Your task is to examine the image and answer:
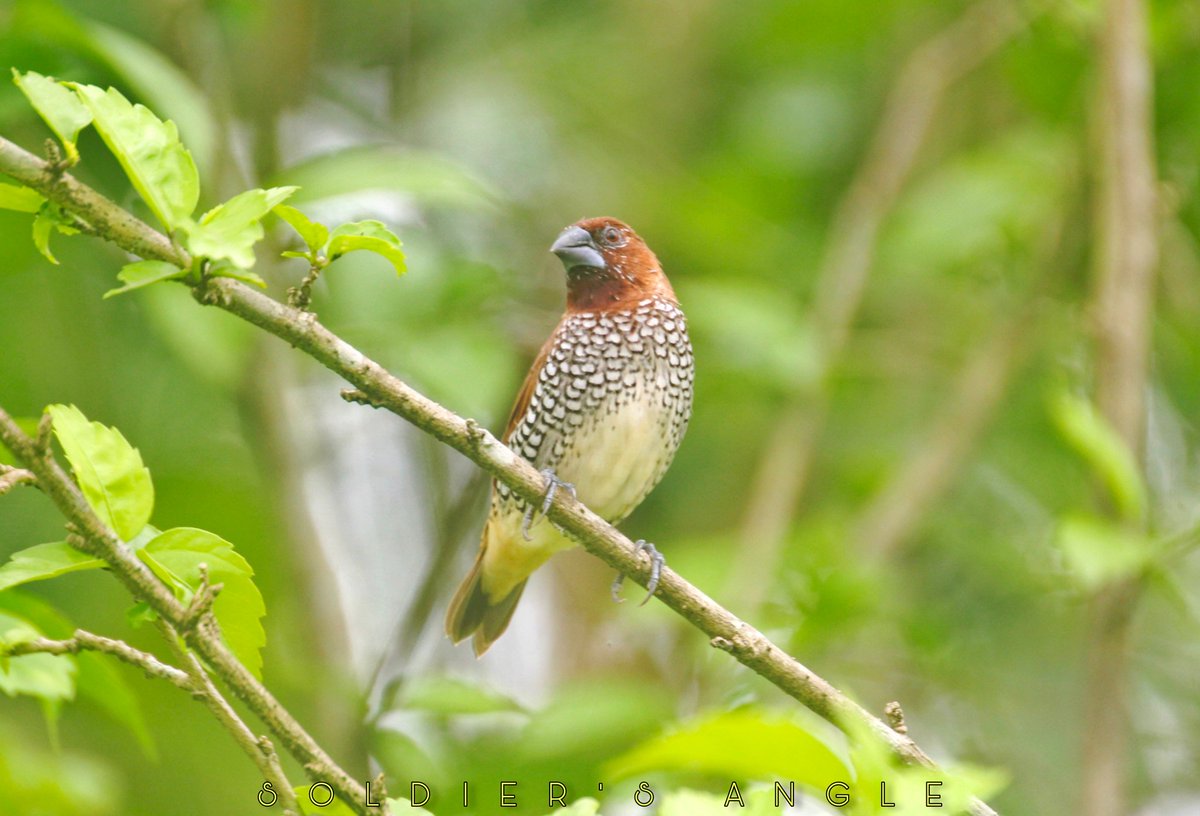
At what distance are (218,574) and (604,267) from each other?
2488 mm

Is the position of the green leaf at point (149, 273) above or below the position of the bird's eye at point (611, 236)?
below

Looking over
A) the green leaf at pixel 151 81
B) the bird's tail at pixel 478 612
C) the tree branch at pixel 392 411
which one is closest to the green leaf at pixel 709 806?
the tree branch at pixel 392 411

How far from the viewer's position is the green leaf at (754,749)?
1910 mm

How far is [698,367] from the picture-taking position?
539cm

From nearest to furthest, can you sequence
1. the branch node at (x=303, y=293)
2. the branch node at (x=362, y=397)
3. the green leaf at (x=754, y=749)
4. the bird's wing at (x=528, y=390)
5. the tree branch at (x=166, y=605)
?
1. the green leaf at (x=754, y=749)
2. the tree branch at (x=166, y=605)
3. the branch node at (x=303, y=293)
4. the branch node at (x=362, y=397)
5. the bird's wing at (x=528, y=390)

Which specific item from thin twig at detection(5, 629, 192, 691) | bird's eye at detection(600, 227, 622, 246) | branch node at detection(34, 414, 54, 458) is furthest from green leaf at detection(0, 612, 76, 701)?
bird's eye at detection(600, 227, 622, 246)

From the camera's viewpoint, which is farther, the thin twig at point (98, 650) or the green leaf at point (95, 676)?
the green leaf at point (95, 676)

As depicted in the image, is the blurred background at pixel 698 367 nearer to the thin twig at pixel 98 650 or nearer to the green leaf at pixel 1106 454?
the green leaf at pixel 1106 454

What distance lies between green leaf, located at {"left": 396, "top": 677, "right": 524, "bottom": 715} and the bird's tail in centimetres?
48

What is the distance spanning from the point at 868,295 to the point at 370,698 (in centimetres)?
372

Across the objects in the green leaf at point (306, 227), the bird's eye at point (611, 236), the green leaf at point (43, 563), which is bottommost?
the green leaf at point (43, 563)

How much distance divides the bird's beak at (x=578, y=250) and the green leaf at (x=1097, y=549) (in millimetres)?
1675

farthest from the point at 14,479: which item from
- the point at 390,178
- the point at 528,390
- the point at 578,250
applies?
the point at 578,250

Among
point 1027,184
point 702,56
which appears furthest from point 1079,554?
point 702,56
